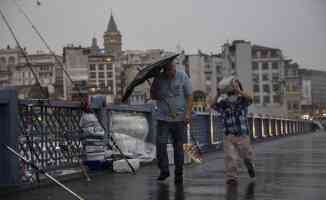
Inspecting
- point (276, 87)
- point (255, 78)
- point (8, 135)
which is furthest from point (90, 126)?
point (255, 78)

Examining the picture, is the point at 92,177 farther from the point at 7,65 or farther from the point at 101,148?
the point at 7,65

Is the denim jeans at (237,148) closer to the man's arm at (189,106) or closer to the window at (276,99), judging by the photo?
the man's arm at (189,106)

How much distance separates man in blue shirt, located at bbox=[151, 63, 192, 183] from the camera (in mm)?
8344

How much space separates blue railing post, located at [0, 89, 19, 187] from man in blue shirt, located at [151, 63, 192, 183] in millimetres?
1651

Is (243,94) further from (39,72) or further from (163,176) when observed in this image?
(39,72)

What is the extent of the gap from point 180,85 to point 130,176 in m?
1.77

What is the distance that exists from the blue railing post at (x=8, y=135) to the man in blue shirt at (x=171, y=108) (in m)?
1.65

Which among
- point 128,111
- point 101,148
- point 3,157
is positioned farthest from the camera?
point 128,111

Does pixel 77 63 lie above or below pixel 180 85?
above

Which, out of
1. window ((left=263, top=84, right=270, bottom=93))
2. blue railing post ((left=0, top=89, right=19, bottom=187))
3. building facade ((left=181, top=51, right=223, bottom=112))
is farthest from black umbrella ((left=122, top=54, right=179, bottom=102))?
window ((left=263, top=84, right=270, bottom=93))

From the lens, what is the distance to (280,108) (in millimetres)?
147625

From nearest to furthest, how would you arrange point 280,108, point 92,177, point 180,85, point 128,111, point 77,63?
1. point 180,85
2. point 92,177
3. point 128,111
4. point 280,108
5. point 77,63

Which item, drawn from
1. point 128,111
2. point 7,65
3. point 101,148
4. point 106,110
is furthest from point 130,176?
point 7,65

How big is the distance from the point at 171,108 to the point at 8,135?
188 cm
